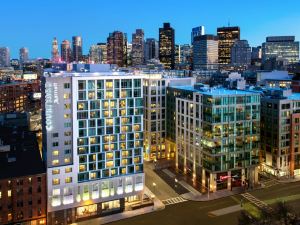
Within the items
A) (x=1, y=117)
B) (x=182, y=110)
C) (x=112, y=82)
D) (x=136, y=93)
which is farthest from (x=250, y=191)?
→ (x=1, y=117)

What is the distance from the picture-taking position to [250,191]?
118 meters

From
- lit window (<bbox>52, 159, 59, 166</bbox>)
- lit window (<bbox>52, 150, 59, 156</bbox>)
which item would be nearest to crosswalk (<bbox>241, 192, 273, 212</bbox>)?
lit window (<bbox>52, 159, 59, 166</bbox>)

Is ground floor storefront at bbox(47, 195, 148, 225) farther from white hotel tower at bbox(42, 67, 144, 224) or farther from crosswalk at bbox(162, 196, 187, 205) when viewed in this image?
crosswalk at bbox(162, 196, 187, 205)

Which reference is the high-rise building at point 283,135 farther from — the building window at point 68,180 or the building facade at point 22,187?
the building facade at point 22,187

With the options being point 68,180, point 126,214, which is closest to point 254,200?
point 126,214

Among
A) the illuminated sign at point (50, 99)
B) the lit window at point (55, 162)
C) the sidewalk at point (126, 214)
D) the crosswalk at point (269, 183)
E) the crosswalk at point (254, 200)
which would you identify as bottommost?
the sidewalk at point (126, 214)

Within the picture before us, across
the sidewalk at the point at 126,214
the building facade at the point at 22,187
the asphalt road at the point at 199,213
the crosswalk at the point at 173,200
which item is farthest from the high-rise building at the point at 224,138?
the building facade at the point at 22,187

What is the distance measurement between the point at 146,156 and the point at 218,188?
43069mm

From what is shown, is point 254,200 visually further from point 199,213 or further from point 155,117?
point 155,117

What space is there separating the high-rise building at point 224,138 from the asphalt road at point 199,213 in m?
8.33

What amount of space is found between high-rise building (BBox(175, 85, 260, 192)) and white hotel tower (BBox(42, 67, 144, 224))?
22.7m

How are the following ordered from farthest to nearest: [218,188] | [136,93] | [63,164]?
[218,188]
[136,93]
[63,164]

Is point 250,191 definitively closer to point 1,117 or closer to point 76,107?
point 76,107

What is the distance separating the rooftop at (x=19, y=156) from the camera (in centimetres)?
9750
